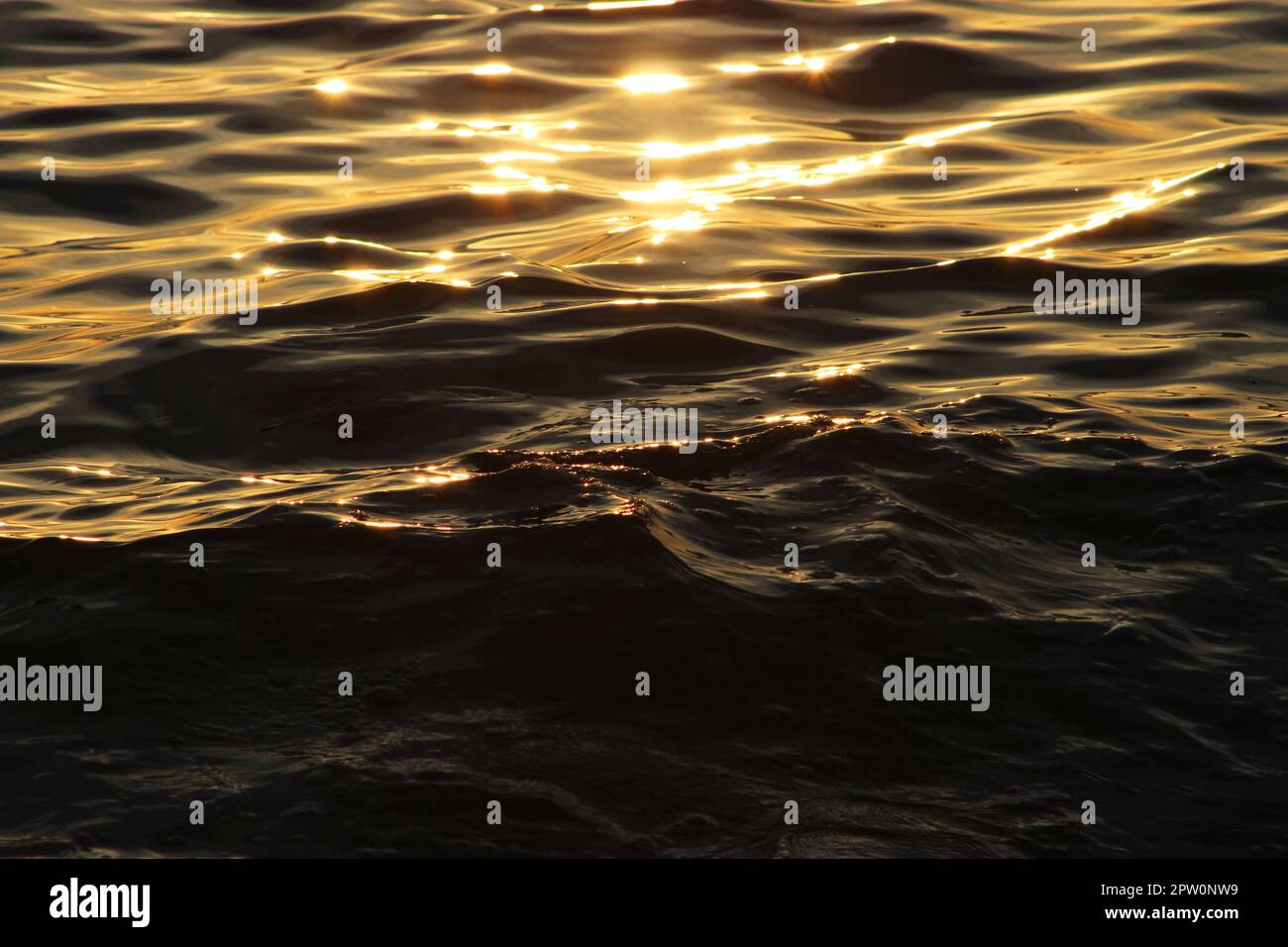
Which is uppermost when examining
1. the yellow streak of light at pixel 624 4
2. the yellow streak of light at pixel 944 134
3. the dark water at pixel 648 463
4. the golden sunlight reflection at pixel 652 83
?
the yellow streak of light at pixel 624 4

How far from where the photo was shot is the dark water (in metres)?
4.30

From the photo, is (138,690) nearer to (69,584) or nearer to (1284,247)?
(69,584)

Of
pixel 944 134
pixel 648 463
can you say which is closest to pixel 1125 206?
pixel 944 134

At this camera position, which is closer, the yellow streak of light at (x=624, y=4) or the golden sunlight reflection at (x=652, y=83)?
the golden sunlight reflection at (x=652, y=83)

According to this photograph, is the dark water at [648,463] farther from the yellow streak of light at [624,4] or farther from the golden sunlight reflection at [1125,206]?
the yellow streak of light at [624,4]

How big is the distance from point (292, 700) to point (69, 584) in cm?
124

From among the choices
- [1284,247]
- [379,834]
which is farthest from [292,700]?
[1284,247]

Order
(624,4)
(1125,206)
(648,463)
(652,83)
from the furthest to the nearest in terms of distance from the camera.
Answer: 1. (624,4)
2. (652,83)
3. (1125,206)
4. (648,463)

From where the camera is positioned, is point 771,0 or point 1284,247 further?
point 771,0

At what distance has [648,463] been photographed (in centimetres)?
627

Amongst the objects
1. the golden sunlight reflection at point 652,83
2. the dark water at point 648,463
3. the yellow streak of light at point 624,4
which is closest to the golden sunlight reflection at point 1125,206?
the dark water at point 648,463

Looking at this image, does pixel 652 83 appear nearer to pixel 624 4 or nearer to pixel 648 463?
pixel 624 4

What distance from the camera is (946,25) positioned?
1412cm

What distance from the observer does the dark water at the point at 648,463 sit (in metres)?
4.30
